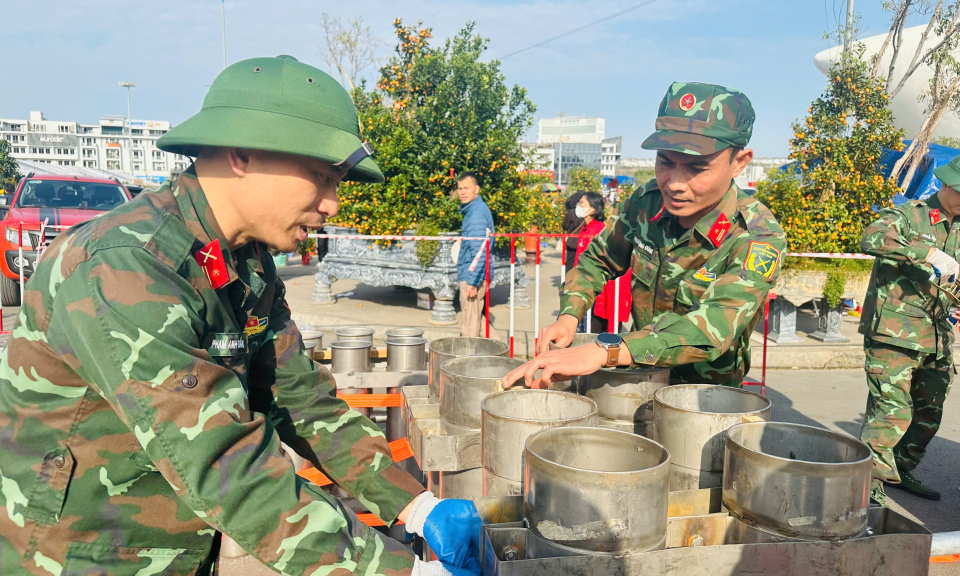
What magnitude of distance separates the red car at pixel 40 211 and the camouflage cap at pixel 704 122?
27.7 ft

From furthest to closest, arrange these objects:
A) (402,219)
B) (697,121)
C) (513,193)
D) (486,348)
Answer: (513,193)
(402,219)
(486,348)
(697,121)

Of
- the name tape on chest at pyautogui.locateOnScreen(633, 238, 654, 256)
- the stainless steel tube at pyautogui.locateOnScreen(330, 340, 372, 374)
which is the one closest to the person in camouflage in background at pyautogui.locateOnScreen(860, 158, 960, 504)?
the name tape on chest at pyautogui.locateOnScreen(633, 238, 654, 256)

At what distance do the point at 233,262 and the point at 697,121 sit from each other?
69.4 inches

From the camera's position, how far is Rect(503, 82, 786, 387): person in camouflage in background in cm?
227

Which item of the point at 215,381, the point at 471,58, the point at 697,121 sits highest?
the point at 471,58

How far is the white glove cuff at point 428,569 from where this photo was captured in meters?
1.43

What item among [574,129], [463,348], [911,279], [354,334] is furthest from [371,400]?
[574,129]

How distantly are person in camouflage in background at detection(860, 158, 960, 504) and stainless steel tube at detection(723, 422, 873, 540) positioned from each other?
2820mm

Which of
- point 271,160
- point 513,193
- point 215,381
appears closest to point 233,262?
point 271,160

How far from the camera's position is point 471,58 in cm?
1007

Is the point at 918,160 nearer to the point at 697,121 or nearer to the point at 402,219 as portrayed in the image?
the point at 402,219

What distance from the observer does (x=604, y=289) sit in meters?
6.20

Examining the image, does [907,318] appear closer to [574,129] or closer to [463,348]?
[463,348]

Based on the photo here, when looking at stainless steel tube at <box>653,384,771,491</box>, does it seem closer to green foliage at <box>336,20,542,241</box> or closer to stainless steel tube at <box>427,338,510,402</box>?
stainless steel tube at <box>427,338,510,402</box>
